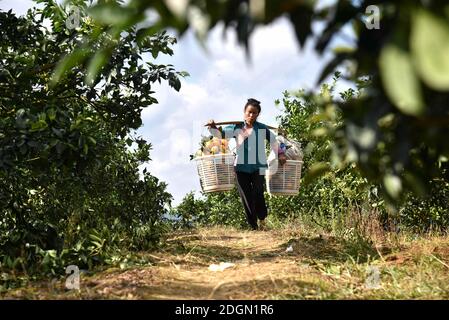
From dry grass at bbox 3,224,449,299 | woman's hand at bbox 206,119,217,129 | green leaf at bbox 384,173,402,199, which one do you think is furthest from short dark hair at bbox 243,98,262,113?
green leaf at bbox 384,173,402,199

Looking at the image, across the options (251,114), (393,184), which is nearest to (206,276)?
(393,184)

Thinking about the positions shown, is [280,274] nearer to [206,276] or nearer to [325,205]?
[206,276]

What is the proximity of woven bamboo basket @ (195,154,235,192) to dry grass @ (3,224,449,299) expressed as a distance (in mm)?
1057

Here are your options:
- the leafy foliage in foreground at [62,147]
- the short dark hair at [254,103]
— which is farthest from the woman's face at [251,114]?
the leafy foliage in foreground at [62,147]

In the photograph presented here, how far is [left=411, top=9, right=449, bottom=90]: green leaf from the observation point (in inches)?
32.1

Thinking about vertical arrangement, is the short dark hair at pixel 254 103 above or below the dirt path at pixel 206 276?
above

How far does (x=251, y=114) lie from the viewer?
259 inches

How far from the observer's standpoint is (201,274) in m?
3.94

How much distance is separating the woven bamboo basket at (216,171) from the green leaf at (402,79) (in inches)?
210

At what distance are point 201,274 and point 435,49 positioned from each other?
329 centimetres

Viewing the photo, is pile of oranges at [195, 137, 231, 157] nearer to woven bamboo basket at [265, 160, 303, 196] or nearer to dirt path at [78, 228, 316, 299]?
woven bamboo basket at [265, 160, 303, 196]

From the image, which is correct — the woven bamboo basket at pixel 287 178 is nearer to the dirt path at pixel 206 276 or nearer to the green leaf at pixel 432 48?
the dirt path at pixel 206 276

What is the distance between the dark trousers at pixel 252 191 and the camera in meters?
6.83
